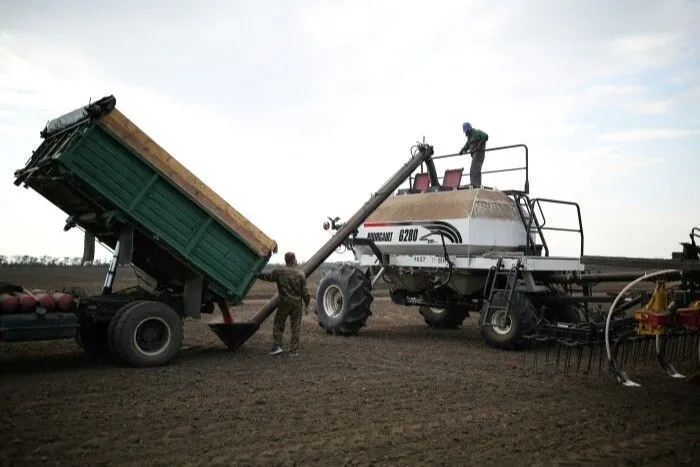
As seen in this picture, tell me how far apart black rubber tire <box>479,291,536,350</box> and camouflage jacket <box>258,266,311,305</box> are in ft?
10.2

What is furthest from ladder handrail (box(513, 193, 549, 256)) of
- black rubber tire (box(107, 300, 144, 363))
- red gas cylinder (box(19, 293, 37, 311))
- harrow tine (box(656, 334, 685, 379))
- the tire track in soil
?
red gas cylinder (box(19, 293, 37, 311))

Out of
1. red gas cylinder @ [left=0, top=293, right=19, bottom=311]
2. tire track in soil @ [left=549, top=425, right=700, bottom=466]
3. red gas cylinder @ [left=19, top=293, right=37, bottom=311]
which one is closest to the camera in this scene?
tire track in soil @ [left=549, top=425, right=700, bottom=466]

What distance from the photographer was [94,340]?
32.0ft

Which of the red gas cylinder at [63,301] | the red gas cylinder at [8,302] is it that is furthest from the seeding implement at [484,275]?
the red gas cylinder at [8,302]

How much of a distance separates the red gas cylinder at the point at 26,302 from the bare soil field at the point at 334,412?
87cm

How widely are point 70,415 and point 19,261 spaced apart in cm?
5662

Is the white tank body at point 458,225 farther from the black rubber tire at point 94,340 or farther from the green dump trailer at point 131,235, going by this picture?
the black rubber tire at point 94,340

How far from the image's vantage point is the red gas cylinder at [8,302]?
25.8ft

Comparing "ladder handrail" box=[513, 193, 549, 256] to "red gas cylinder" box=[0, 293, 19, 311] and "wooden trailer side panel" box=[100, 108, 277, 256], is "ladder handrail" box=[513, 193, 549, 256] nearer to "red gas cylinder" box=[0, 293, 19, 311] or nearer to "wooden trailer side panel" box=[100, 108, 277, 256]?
"wooden trailer side panel" box=[100, 108, 277, 256]

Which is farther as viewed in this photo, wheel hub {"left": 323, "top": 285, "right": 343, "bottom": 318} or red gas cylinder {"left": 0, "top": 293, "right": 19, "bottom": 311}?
wheel hub {"left": 323, "top": 285, "right": 343, "bottom": 318}

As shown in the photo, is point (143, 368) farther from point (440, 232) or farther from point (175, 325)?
point (440, 232)

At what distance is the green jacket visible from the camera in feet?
41.8

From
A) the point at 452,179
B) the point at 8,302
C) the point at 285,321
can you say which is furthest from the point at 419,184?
the point at 8,302

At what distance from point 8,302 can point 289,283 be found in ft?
13.1
